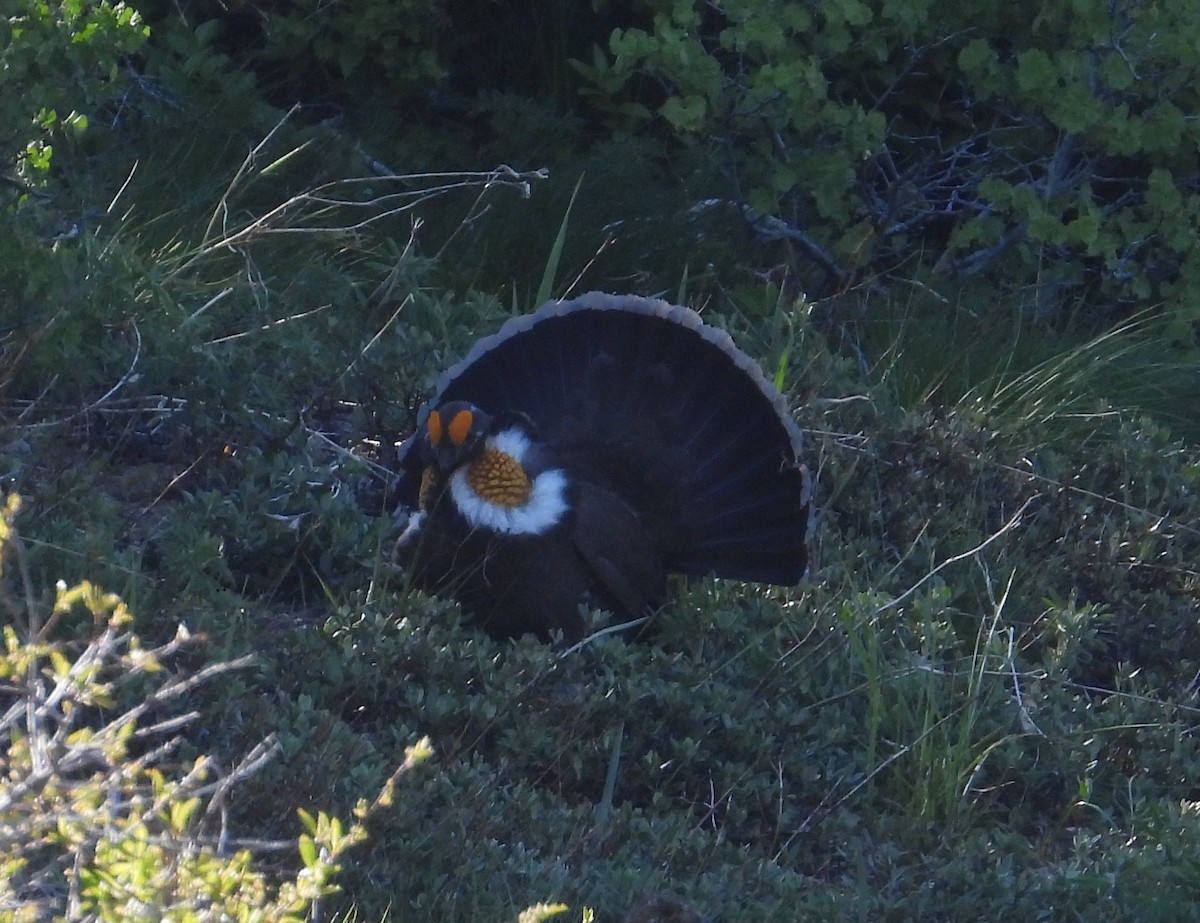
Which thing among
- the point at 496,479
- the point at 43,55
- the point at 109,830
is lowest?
the point at 496,479

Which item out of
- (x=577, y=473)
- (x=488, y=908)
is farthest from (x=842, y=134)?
(x=488, y=908)

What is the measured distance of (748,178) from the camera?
24.4ft

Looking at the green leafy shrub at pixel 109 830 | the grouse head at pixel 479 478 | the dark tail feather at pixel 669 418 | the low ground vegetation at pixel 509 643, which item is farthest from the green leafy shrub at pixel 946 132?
the green leafy shrub at pixel 109 830

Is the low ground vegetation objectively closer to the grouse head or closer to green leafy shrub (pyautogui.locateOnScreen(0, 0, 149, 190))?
green leafy shrub (pyautogui.locateOnScreen(0, 0, 149, 190))

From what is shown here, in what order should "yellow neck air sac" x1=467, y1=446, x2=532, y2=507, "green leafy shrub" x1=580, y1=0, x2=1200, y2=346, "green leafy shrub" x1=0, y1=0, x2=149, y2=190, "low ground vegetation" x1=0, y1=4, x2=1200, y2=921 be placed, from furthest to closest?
"green leafy shrub" x1=580, y1=0, x2=1200, y2=346 < "yellow neck air sac" x1=467, y1=446, x2=532, y2=507 < "green leafy shrub" x1=0, y1=0, x2=149, y2=190 < "low ground vegetation" x1=0, y1=4, x2=1200, y2=921

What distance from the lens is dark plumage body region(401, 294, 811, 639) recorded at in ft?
16.4

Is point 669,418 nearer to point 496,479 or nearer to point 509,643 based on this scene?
point 496,479

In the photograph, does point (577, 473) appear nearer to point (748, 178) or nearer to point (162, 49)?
point (748, 178)

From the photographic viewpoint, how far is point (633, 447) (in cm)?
528

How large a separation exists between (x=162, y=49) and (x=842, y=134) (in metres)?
2.68

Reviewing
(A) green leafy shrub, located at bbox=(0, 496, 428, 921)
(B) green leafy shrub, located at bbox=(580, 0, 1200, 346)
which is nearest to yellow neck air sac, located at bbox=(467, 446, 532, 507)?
(B) green leafy shrub, located at bbox=(580, 0, 1200, 346)

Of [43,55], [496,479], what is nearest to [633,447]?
[496,479]

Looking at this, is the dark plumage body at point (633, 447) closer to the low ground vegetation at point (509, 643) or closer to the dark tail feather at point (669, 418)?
the dark tail feather at point (669, 418)

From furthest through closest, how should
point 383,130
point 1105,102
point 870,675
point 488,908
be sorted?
point 383,130
point 1105,102
point 870,675
point 488,908
